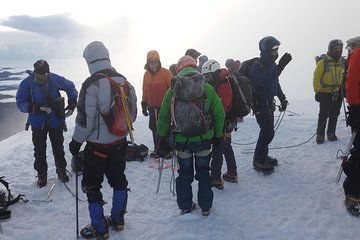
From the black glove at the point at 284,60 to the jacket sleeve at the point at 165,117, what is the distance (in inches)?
87.1

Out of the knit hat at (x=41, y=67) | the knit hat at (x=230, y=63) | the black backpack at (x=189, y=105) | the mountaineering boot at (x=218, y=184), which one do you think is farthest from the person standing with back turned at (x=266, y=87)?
the knit hat at (x=230, y=63)

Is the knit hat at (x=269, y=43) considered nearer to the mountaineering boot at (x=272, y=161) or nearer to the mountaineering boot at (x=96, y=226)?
the mountaineering boot at (x=272, y=161)

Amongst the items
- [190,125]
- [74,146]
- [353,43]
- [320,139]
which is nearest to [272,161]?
[320,139]

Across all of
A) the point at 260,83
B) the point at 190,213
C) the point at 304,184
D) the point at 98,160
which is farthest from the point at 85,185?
the point at 304,184

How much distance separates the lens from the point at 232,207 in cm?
539

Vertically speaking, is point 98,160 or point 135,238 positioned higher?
point 98,160

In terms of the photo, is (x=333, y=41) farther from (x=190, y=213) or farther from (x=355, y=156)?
(x=190, y=213)

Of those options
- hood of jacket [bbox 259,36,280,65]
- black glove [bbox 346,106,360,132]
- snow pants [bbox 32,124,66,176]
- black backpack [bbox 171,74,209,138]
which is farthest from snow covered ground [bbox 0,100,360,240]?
hood of jacket [bbox 259,36,280,65]

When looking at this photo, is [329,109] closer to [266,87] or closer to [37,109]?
[266,87]

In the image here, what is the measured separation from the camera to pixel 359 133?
4.68 meters

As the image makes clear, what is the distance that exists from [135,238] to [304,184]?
10.9 ft

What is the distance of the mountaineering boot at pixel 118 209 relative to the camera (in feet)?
15.3

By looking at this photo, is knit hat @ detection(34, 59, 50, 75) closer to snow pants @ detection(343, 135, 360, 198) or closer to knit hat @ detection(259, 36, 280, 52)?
knit hat @ detection(259, 36, 280, 52)

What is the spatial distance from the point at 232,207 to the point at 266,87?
226 cm
